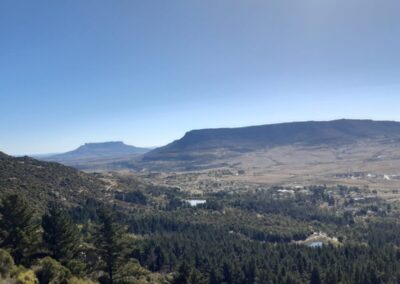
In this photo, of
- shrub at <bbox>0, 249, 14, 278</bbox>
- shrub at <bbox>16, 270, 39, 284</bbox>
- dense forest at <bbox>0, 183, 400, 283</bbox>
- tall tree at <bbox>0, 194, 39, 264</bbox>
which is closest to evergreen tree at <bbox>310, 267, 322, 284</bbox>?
dense forest at <bbox>0, 183, 400, 283</bbox>

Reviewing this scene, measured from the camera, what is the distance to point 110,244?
52.7 m

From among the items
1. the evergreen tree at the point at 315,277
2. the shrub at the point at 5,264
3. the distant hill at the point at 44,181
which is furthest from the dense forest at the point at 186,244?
the distant hill at the point at 44,181

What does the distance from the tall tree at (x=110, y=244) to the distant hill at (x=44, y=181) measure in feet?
236

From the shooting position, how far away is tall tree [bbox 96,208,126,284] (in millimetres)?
52812

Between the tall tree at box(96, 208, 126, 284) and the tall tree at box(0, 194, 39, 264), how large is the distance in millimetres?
7808

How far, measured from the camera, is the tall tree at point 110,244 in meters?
52.8

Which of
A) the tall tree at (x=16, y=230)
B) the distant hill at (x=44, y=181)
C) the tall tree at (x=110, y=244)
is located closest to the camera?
the tall tree at (x=16, y=230)

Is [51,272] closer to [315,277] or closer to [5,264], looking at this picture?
[5,264]

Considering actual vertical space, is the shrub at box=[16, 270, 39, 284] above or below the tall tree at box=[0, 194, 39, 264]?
below

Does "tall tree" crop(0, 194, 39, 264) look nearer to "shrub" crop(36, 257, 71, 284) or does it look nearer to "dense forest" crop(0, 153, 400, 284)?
"dense forest" crop(0, 153, 400, 284)

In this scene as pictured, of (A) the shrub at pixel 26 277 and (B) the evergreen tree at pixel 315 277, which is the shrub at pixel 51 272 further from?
(B) the evergreen tree at pixel 315 277

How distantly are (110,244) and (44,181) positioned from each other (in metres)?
112

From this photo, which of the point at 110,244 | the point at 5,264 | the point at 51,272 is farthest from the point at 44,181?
the point at 5,264

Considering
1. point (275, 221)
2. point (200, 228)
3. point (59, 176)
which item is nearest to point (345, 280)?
point (200, 228)
